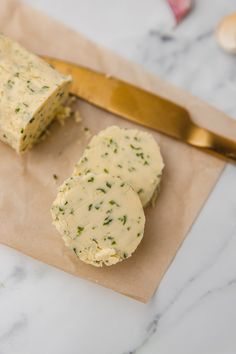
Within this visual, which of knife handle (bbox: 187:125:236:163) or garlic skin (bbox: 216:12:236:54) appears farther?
garlic skin (bbox: 216:12:236:54)

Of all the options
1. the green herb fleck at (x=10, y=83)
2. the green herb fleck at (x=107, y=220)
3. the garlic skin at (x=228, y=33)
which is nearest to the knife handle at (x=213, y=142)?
the garlic skin at (x=228, y=33)

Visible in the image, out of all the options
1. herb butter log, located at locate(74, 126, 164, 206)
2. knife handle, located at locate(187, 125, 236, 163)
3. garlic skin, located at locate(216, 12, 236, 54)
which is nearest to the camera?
herb butter log, located at locate(74, 126, 164, 206)

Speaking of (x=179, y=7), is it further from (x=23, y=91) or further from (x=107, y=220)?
(x=107, y=220)

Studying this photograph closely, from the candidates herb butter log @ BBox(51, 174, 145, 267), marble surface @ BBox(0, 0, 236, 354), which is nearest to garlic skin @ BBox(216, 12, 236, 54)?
marble surface @ BBox(0, 0, 236, 354)

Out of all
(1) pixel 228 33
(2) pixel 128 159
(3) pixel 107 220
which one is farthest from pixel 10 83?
(1) pixel 228 33

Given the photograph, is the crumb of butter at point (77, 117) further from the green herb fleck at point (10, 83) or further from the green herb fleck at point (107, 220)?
the green herb fleck at point (107, 220)

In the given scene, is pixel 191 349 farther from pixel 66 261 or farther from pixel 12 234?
pixel 12 234

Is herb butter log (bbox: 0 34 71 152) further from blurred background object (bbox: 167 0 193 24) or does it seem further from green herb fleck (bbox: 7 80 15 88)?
blurred background object (bbox: 167 0 193 24)
